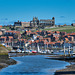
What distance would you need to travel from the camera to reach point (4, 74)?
1559 inches

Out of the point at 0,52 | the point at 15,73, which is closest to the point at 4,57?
the point at 0,52

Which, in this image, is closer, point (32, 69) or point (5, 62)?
point (32, 69)

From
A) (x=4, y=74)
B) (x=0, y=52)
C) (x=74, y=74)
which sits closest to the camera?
(x=74, y=74)

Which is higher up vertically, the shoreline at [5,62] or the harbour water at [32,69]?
the shoreline at [5,62]

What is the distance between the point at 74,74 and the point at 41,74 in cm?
561

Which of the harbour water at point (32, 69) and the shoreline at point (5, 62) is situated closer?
the harbour water at point (32, 69)

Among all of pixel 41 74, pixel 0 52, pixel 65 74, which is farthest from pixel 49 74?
pixel 0 52

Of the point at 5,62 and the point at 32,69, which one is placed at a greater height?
the point at 5,62

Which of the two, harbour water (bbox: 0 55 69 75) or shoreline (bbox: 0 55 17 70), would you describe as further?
shoreline (bbox: 0 55 17 70)

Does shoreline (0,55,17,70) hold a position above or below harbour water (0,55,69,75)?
above

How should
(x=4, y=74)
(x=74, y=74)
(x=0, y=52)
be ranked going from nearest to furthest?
(x=74, y=74)
(x=4, y=74)
(x=0, y=52)

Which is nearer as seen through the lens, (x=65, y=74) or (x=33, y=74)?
(x=65, y=74)

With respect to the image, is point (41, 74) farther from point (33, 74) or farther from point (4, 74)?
point (4, 74)

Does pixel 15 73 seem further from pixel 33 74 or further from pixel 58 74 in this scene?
pixel 58 74
